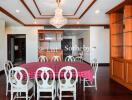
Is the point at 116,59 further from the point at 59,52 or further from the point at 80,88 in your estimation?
the point at 59,52

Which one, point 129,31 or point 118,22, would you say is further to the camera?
point 118,22

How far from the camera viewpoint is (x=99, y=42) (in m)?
11.3

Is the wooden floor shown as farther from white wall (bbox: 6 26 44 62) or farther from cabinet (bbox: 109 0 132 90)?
white wall (bbox: 6 26 44 62)

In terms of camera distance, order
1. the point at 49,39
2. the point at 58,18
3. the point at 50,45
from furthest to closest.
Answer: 1. the point at 50,45
2. the point at 49,39
3. the point at 58,18

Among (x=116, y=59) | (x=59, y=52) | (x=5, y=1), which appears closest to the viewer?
(x=5, y=1)

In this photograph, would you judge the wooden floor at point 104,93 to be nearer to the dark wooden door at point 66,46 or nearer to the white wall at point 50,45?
the white wall at point 50,45

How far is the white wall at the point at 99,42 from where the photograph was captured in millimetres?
11297

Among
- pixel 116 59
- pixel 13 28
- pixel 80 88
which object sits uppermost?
pixel 13 28

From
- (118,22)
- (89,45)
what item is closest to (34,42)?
(89,45)

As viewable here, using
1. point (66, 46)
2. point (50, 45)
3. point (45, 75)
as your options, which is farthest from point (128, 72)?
point (66, 46)

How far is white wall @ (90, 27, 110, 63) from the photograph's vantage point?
11.3 metres

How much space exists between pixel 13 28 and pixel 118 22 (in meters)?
6.74

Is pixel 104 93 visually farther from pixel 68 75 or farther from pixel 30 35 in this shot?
pixel 30 35

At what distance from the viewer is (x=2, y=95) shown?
190 inches
